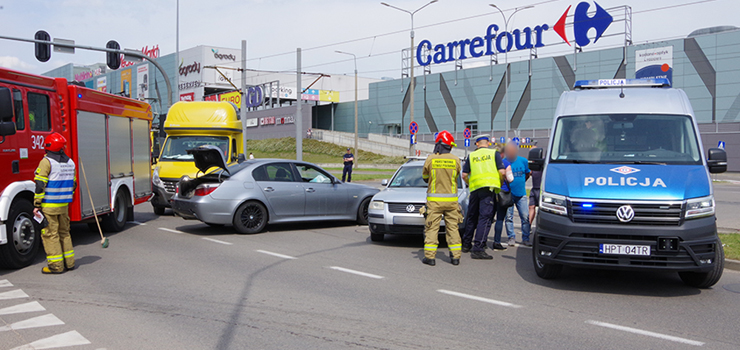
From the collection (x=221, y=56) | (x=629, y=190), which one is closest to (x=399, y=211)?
(x=629, y=190)

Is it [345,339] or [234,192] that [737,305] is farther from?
[234,192]

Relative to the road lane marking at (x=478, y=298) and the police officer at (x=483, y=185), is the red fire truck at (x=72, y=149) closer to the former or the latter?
the road lane marking at (x=478, y=298)

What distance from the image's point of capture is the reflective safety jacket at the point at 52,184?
25.0ft

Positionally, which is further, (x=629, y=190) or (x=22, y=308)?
(x=629, y=190)

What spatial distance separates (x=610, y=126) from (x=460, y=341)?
3.97 m

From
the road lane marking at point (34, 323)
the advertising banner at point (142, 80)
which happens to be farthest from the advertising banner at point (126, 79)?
the road lane marking at point (34, 323)

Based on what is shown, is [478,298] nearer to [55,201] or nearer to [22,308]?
[22,308]

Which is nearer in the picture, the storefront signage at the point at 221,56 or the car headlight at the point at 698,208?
the car headlight at the point at 698,208

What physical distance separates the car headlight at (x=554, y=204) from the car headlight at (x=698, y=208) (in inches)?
47.7

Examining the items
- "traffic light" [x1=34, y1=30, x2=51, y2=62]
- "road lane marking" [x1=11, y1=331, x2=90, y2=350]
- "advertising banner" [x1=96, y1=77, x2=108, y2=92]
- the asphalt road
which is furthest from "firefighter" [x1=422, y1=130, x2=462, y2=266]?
"advertising banner" [x1=96, y1=77, x2=108, y2=92]

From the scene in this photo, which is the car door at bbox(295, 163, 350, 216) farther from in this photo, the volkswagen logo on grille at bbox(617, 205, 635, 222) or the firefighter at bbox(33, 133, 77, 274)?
the volkswagen logo on grille at bbox(617, 205, 635, 222)

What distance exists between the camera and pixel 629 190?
6.41 meters

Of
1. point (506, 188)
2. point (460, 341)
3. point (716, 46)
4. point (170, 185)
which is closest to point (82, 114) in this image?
point (170, 185)

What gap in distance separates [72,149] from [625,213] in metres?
8.25
